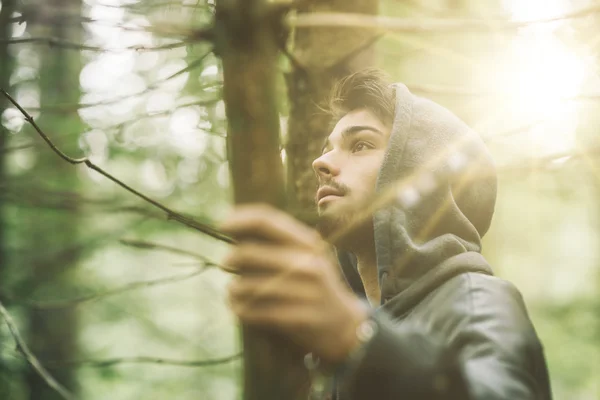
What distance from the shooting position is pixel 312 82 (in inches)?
114

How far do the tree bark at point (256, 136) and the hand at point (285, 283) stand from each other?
0.07m

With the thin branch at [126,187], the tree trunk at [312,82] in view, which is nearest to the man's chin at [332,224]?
the tree trunk at [312,82]

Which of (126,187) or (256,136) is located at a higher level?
(256,136)

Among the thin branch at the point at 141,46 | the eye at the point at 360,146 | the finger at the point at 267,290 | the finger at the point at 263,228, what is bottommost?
the eye at the point at 360,146

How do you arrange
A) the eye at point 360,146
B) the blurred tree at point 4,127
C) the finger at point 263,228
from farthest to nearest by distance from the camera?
the blurred tree at point 4,127
the eye at point 360,146
the finger at point 263,228

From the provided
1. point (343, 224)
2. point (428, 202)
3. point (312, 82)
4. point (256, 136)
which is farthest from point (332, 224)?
point (256, 136)

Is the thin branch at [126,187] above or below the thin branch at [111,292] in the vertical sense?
above

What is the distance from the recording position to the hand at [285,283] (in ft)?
3.22

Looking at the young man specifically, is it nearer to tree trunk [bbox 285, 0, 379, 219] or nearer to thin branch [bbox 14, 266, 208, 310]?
tree trunk [bbox 285, 0, 379, 219]

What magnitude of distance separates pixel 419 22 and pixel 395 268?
1.27m

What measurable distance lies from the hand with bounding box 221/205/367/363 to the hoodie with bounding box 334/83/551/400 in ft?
0.64

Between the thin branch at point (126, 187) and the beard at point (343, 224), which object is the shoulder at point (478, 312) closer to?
the beard at point (343, 224)

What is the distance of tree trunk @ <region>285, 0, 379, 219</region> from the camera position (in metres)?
2.89

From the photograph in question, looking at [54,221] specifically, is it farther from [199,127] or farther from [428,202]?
[428,202]
